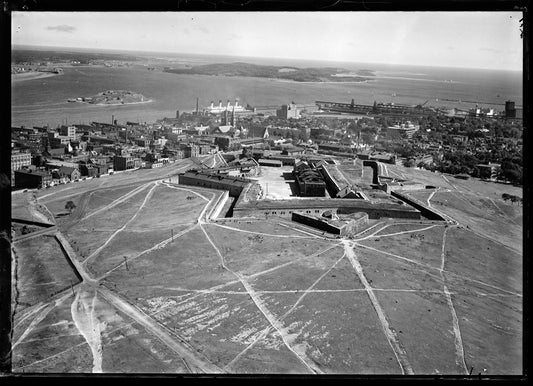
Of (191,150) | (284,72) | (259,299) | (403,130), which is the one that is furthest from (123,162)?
(403,130)

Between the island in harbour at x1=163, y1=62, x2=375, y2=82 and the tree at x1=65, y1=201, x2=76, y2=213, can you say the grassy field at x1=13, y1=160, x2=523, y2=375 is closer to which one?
the tree at x1=65, y1=201, x2=76, y2=213

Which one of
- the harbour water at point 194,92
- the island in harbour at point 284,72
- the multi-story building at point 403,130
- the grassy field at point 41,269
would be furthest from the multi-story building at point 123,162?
the multi-story building at point 403,130

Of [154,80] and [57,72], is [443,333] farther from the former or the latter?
[154,80]

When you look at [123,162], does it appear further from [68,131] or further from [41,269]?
[41,269]

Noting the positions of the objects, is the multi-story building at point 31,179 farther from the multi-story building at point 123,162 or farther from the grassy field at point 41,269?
the multi-story building at point 123,162

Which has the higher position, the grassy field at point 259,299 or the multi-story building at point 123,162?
the multi-story building at point 123,162

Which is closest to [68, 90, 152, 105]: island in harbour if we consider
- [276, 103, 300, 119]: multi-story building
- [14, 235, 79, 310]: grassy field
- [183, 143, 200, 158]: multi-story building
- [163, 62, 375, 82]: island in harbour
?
[163, 62, 375, 82]: island in harbour
